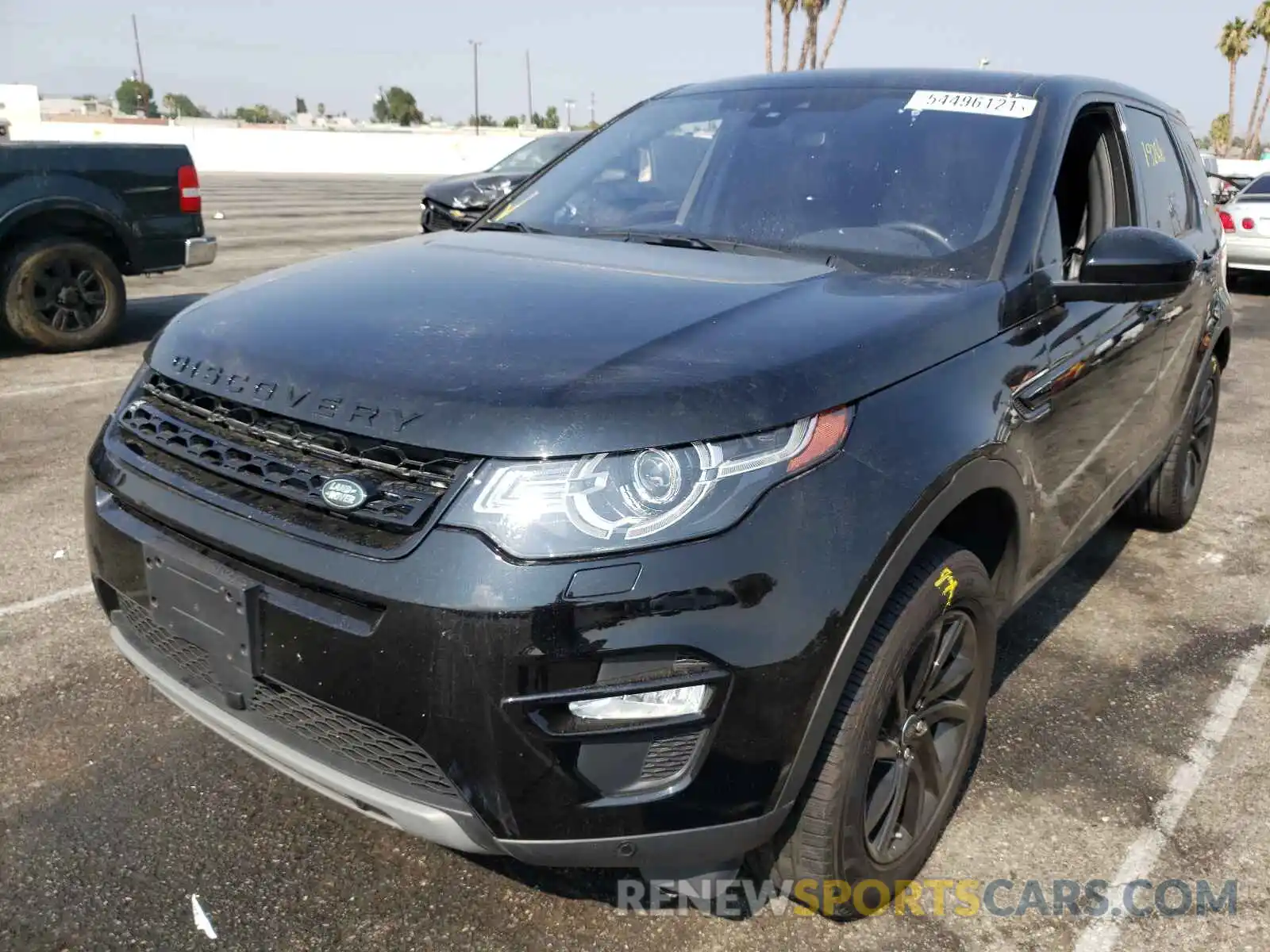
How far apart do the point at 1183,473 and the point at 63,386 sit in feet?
20.9

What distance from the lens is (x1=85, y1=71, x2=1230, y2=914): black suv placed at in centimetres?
180

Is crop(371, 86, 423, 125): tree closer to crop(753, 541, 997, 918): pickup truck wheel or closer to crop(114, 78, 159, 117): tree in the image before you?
crop(114, 78, 159, 117): tree

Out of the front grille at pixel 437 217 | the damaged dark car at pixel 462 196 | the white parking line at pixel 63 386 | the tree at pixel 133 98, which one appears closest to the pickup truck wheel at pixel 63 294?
the white parking line at pixel 63 386

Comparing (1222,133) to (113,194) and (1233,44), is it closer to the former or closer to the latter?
(1233,44)

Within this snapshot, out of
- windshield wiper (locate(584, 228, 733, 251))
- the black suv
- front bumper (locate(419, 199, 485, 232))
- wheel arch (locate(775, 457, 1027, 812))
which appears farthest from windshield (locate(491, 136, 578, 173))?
wheel arch (locate(775, 457, 1027, 812))

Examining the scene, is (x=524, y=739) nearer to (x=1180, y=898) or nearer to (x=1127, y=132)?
(x=1180, y=898)

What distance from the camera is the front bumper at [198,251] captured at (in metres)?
8.16

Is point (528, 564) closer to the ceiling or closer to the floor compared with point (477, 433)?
closer to the floor

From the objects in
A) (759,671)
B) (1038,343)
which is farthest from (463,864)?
(1038,343)

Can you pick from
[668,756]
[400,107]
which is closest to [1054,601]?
[668,756]

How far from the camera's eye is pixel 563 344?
207cm

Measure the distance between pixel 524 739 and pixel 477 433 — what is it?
1.70ft

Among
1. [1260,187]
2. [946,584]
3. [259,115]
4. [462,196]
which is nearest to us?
[946,584]

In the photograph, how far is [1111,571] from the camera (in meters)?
4.49
